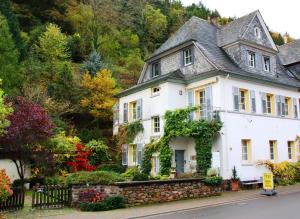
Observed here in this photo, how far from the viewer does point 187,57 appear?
26.6 meters

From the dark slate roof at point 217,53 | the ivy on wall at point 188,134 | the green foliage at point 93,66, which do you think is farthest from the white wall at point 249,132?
A: the green foliage at point 93,66

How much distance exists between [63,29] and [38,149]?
132 ft

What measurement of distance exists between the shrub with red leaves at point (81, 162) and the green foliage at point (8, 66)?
23.9 feet

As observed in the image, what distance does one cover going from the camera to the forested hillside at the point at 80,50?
31.7 metres

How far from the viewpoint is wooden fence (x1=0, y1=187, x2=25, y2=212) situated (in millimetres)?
14695

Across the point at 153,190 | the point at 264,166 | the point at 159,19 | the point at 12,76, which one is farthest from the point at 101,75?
the point at 159,19

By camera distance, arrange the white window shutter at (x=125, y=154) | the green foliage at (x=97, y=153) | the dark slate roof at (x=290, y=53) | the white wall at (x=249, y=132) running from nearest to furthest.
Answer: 1. the white wall at (x=249, y=132)
2. the white window shutter at (x=125, y=154)
3. the green foliage at (x=97, y=153)
4. the dark slate roof at (x=290, y=53)

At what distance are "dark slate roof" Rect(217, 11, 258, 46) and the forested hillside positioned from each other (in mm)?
11612

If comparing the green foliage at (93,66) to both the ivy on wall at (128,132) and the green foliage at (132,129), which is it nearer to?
the ivy on wall at (128,132)

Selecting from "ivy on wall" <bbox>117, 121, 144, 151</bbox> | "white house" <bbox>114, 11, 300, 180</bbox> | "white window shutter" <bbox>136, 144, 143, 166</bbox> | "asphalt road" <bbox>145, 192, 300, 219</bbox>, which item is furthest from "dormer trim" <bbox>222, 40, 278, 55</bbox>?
"asphalt road" <bbox>145, 192, 300, 219</bbox>

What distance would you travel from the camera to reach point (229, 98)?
76.8 feet

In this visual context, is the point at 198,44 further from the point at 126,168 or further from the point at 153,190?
the point at 153,190

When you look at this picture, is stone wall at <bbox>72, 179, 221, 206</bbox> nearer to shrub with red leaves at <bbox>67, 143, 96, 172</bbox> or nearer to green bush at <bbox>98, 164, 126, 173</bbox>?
green bush at <bbox>98, 164, 126, 173</bbox>

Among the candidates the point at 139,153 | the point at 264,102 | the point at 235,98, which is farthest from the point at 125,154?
the point at 264,102
